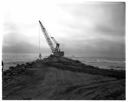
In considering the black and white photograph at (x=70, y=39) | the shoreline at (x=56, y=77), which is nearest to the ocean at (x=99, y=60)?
the black and white photograph at (x=70, y=39)

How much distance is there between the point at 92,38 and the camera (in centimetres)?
357

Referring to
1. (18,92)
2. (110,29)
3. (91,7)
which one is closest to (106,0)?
(91,7)

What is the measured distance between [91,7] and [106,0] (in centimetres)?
33

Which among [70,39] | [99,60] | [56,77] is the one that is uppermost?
[70,39]

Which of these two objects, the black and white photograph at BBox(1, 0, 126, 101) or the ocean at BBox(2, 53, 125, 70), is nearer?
the black and white photograph at BBox(1, 0, 126, 101)

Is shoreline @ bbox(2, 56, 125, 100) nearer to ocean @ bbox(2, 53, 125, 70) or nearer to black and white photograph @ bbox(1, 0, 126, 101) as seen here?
black and white photograph @ bbox(1, 0, 126, 101)

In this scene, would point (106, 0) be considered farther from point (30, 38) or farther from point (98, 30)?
point (30, 38)

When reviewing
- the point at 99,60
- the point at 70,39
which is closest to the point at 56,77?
the point at 70,39

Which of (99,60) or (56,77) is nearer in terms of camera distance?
(56,77)

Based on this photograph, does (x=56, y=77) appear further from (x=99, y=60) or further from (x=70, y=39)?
(x=99, y=60)

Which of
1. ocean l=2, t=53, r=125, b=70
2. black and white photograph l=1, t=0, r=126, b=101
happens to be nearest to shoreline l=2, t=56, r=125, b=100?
black and white photograph l=1, t=0, r=126, b=101

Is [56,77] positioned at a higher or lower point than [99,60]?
lower

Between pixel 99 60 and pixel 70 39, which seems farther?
pixel 99 60

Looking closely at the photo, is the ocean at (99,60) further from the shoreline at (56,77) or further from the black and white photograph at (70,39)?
the shoreline at (56,77)
